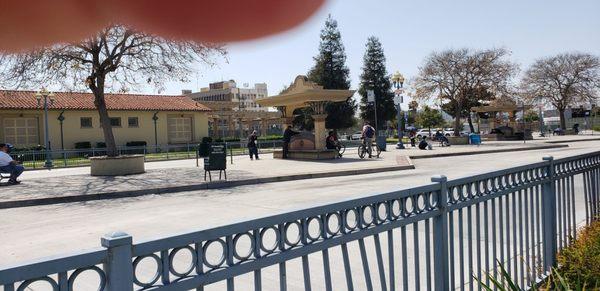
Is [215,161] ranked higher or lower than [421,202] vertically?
lower

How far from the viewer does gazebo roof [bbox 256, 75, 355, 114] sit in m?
22.5

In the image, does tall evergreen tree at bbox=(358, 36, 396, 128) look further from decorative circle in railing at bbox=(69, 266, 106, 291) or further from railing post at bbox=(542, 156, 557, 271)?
decorative circle in railing at bbox=(69, 266, 106, 291)

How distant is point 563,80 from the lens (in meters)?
52.0

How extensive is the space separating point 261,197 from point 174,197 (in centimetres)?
232

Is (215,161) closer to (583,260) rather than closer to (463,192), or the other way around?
(583,260)

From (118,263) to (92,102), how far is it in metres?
41.8

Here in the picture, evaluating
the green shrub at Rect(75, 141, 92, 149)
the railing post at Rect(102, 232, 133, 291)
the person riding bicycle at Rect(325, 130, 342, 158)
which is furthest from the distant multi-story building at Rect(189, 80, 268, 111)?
the green shrub at Rect(75, 141, 92, 149)

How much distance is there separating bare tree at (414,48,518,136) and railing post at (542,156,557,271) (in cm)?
3571

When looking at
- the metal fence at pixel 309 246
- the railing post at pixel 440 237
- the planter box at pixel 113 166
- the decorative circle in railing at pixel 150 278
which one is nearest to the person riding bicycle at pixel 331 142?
the planter box at pixel 113 166

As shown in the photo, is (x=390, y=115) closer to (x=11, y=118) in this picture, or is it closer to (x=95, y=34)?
(x=11, y=118)

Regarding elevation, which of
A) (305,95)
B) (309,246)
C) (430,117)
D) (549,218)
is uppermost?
(430,117)

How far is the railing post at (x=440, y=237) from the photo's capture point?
302 cm

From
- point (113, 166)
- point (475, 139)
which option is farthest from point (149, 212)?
point (475, 139)

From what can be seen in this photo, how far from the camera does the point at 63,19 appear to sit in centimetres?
98
